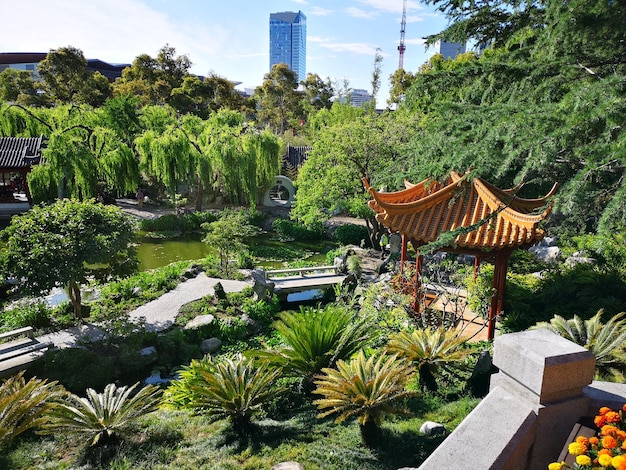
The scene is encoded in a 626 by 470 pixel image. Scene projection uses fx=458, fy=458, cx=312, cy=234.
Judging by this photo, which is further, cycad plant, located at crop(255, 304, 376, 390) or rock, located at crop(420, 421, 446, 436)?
cycad plant, located at crop(255, 304, 376, 390)

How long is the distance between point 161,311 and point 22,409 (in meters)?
5.36

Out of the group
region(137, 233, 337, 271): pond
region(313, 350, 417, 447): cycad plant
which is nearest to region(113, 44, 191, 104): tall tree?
region(137, 233, 337, 271): pond

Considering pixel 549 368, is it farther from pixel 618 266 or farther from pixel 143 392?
Answer: pixel 618 266

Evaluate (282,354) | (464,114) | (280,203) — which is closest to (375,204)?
(464,114)

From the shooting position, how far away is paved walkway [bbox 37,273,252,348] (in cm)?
844

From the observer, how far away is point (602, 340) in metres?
4.72

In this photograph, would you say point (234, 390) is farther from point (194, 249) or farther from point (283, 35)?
point (283, 35)

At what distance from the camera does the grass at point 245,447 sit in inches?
157

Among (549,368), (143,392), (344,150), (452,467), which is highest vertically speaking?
(344,150)

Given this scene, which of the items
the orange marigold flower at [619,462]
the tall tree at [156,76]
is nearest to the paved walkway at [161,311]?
the orange marigold flower at [619,462]

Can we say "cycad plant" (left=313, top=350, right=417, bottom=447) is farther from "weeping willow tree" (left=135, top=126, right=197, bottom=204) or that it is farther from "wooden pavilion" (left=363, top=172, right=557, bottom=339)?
"weeping willow tree" (left=135, top=126, right=197, bottom=204)

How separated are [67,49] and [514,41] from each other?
3224 cm

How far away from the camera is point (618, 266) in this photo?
8.38 m

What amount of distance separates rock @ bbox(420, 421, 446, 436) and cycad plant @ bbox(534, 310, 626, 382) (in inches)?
60.5
